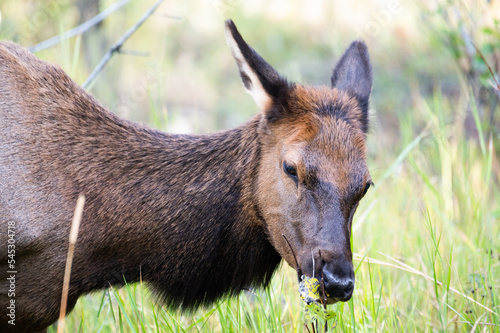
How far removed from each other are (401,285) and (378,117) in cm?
580

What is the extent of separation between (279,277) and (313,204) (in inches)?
72.3

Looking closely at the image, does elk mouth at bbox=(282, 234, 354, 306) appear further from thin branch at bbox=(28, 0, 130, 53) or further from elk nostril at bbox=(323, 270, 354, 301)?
thin branch at bbox=(28, 0, 130, 53)

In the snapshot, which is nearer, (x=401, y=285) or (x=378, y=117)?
(x=401, y=285)

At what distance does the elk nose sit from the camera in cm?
327

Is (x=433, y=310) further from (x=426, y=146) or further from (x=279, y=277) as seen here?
(x=426, y=146)

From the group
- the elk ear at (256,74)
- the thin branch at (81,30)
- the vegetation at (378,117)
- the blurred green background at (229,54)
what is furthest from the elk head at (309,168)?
the blurred green background at (229,54)

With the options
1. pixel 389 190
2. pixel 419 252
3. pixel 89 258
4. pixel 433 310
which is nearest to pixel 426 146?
pixel 389 190

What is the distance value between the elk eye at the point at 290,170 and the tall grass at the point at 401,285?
2.36 feet

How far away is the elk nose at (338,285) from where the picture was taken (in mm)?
3268

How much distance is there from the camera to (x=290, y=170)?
3.67 m

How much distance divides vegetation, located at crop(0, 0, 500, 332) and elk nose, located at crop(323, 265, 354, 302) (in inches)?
12.1

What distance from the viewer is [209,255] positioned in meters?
3.93

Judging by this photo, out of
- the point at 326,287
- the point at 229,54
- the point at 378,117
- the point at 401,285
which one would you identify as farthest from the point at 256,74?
the point at 229,54

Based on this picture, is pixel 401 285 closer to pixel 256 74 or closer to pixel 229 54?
pixel 256 74
